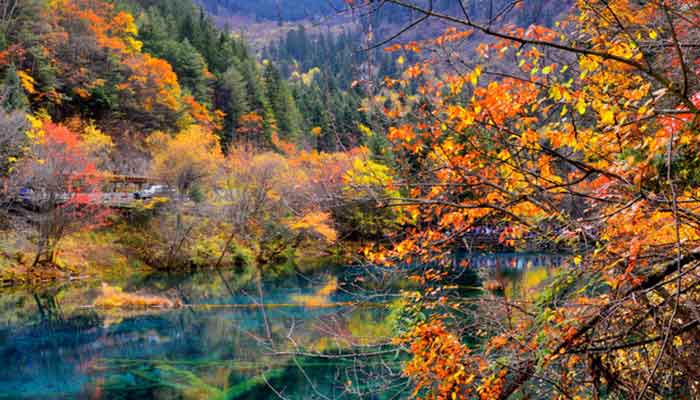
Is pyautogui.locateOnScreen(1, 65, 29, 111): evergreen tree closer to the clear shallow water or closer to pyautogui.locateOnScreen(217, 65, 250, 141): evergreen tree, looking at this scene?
the clear shallow water

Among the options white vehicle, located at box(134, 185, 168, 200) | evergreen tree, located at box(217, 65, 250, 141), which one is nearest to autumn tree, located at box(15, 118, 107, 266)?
white vehicle, located at box(134, 185, 168, 200)

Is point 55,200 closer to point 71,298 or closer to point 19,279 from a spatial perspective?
point 19,279

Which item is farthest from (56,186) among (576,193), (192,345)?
(576,193)

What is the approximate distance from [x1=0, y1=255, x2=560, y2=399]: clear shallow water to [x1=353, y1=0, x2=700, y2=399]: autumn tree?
3.94ft

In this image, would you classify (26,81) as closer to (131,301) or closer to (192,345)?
(131,301)

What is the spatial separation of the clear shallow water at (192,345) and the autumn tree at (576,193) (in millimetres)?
1199

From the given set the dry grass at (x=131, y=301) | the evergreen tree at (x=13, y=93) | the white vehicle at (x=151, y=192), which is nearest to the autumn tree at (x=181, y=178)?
the white vehicle at (x=151, y=192)

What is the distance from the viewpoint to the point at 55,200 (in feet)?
67.9

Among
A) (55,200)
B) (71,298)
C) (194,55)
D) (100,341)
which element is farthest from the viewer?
(194,55)

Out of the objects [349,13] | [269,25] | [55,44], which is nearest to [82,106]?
[55,44]

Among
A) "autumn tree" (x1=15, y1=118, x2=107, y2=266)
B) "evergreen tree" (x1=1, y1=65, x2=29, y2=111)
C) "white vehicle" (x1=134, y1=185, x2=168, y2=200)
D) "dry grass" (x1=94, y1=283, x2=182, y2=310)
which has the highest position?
"evergreen tree" (x1=1, y1=65, x2=29, y2=111)

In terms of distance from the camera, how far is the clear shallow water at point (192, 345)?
8.82 meters

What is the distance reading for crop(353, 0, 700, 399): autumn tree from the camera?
2479 mm

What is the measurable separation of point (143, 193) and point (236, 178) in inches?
214
